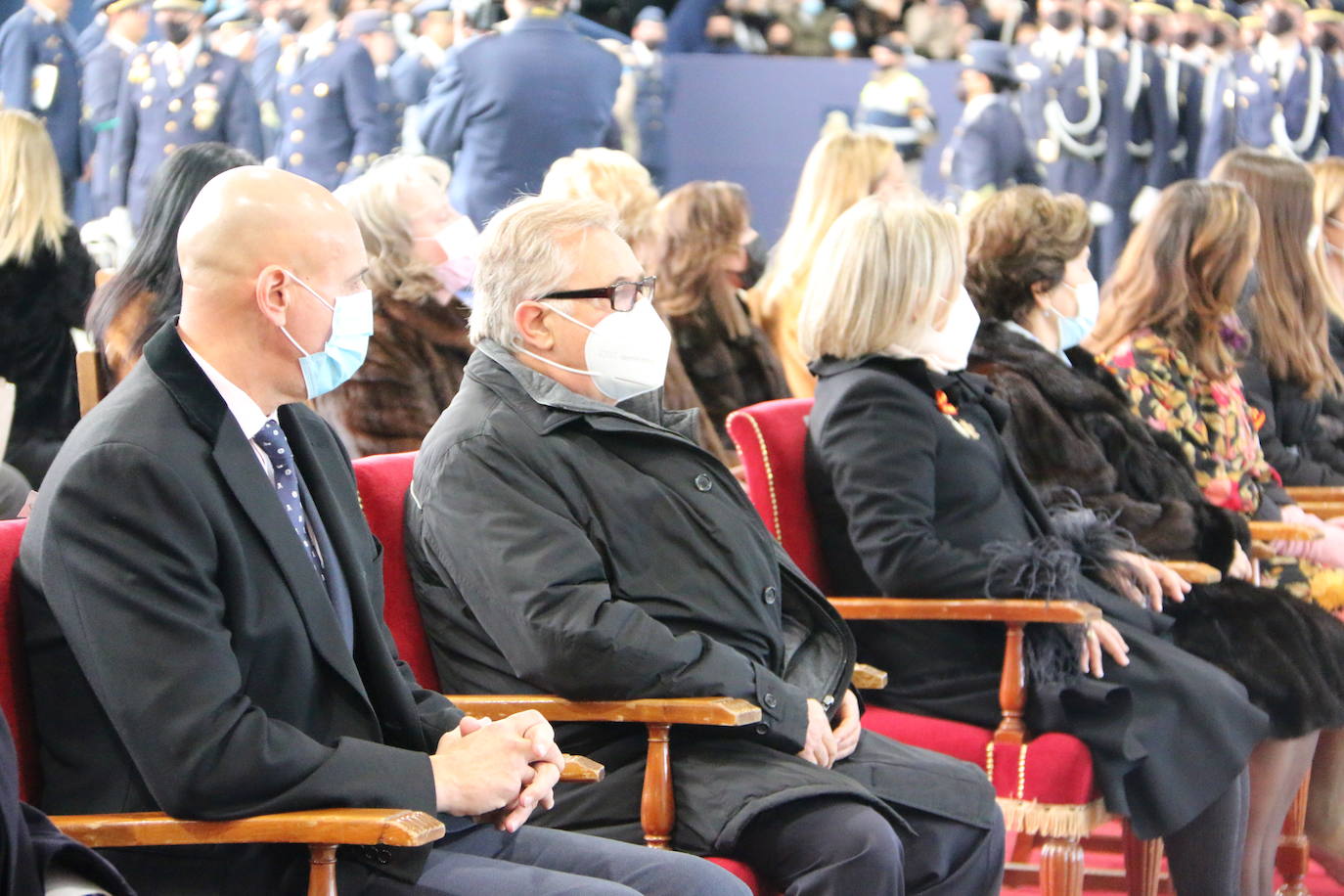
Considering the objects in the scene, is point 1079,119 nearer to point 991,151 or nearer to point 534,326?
point 991,151

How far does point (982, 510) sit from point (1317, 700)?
0.80 m

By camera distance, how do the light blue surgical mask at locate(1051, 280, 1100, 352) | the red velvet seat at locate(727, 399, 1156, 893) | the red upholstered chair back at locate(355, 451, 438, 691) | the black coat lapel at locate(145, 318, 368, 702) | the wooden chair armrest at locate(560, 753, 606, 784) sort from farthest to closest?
the light blue surgical mask at locate(1051, 280, 1100, 352) < the red velvet seat at locate(727, 399, 1156, 893) < the red upholstered chair back at locate(355, 451, 438, 691) < the wooden chair armrest at locate(560, 753, 606, 784) < the black coat lapel at locate(145, 318, 368, 702)

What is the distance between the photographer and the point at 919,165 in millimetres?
9930

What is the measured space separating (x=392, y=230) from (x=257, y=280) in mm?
2187

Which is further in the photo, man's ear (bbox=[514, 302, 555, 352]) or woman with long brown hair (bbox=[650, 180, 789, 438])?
woman with long brown hair (bbox=[650, 180, 789, 438])

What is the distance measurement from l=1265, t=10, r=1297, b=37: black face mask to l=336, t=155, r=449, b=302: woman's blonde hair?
8295 mm

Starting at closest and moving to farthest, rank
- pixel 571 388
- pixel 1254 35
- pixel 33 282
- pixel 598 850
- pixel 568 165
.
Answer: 1. pixel 598 850
2. pixel 571 388
3. pixel 33 282
4. pixel 568 165
5. pixel 1254 35

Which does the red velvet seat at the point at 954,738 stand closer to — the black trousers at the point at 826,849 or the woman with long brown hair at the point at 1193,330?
the black trousers at the point at 826,849

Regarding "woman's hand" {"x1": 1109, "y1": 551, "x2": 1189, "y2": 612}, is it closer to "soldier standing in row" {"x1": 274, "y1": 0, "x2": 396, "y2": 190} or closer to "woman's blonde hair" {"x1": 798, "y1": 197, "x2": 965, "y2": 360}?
"woman's blonde hair" {"x1": 798, "y1": 197, "x2": 965, "y2": 360}

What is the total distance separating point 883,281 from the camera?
3.25 metres

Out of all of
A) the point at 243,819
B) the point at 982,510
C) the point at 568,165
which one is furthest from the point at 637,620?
the point at 568,165

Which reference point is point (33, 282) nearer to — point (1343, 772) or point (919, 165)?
point (1343, 772)

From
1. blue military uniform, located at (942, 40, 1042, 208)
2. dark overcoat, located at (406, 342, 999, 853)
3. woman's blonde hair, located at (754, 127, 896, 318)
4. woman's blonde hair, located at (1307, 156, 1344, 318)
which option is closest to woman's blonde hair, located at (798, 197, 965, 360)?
dark overcoat, located at (406, 342, 999, 853)

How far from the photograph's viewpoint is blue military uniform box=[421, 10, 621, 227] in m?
6.83
